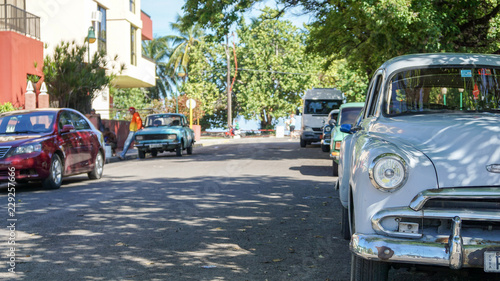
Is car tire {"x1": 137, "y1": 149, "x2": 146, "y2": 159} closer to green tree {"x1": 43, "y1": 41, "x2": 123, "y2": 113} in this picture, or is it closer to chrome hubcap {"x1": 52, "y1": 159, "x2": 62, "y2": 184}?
green tree {"x1": 43, "y1": 41, "x2": 123, "y2": 113}

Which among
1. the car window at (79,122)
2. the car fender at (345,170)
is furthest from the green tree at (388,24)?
the car fender at (345,170)

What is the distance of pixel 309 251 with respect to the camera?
6297 mm

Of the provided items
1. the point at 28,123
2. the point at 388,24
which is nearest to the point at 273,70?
the point at 388,24

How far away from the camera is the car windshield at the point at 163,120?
24.8 m

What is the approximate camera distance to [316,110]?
31094 millimetres

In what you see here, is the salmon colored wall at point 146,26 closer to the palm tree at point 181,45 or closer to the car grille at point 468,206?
Answer: the palm tree at point 181,45

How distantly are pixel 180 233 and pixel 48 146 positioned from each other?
5619mm

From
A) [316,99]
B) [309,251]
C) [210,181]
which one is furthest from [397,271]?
[316,99]

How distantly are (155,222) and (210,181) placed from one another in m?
5.30

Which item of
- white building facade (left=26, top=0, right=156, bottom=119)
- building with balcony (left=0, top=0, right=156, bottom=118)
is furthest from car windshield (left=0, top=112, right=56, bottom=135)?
white building facade (left=26, top=0, right=156, bottom=119)

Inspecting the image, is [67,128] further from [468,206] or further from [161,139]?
[161,139]

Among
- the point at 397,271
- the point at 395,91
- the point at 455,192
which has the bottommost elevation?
the point at 397,271

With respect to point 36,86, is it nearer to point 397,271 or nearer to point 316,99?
point 316,99

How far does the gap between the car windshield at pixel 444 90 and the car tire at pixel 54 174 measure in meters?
7.95
